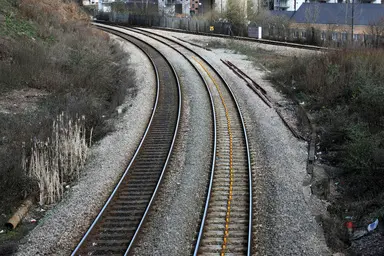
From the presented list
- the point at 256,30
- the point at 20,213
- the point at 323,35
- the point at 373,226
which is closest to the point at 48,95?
the point at 20,213

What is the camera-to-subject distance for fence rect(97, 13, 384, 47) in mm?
32219

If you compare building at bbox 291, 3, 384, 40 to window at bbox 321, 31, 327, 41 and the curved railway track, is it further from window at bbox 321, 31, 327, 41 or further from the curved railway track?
the curved railway track

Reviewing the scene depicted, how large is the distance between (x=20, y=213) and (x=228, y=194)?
16.1 feet

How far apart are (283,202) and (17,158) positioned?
6.94 metres

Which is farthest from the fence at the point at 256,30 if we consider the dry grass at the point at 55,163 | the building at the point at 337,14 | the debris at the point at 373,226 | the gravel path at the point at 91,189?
the building at the point at 337,14

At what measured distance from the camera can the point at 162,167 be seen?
468 inches

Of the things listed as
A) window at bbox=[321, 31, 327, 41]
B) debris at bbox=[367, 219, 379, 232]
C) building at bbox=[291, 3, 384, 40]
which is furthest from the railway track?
building at bbox=[291, 3, 384, 40]

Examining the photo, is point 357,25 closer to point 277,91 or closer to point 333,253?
point 277,91

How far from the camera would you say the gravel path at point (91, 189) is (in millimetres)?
8516

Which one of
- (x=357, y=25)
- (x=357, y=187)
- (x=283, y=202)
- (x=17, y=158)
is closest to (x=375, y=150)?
(x=357, y=187)

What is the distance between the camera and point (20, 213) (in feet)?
31.0

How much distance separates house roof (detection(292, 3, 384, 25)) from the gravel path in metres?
49.5

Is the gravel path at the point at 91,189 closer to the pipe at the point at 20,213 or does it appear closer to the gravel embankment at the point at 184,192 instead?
the pipe at the point at 20,213

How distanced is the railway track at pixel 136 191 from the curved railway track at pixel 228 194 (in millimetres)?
1458
